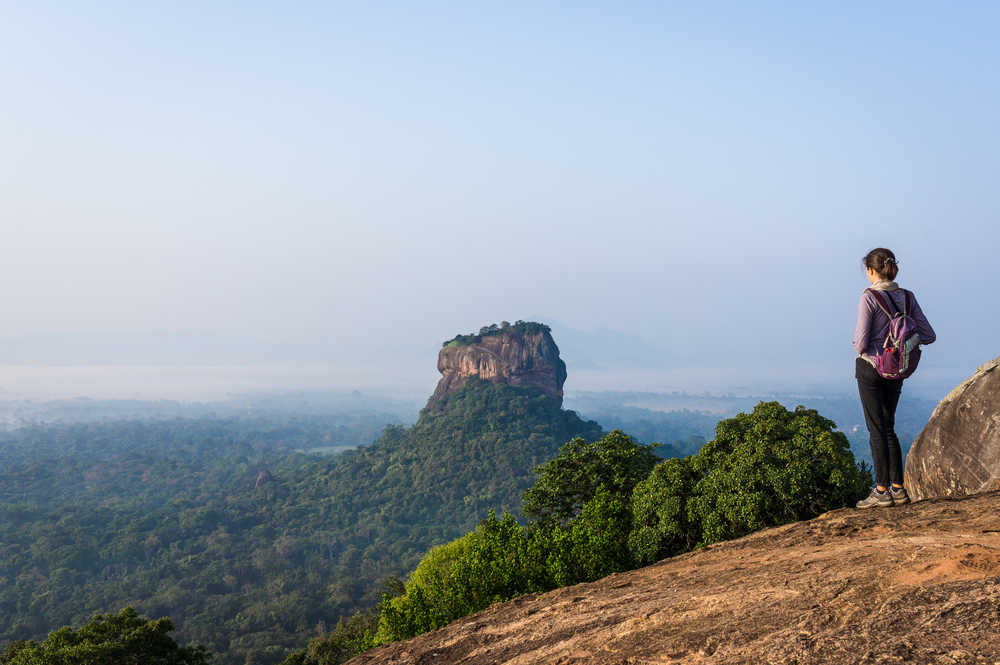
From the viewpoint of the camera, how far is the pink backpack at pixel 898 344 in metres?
7.14

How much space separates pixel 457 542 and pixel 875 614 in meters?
32.8

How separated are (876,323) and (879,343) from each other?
10.7 inches

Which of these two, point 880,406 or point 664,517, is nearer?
point 880,406

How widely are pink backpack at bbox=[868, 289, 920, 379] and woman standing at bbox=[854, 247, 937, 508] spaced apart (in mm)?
47

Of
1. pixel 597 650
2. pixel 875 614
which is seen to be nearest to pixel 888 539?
pixel 875 614

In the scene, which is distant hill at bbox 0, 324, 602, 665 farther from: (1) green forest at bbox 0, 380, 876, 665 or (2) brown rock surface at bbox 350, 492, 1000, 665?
(2) brown rock surface at bbox 350, 492, 1000, 665

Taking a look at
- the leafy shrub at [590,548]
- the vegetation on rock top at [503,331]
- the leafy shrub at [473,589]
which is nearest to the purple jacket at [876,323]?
the leafy shrub at [590,548]

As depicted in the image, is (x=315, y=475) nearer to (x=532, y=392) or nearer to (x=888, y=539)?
(x=532, y=392)

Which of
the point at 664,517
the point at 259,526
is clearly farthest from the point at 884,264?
the point at 259,526

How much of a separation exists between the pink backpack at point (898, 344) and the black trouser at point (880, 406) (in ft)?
0.85

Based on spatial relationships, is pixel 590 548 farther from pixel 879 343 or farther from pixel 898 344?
pixel 898 344

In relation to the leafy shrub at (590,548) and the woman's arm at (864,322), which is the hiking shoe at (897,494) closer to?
the woman's arm at (864,322)

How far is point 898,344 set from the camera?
23.4ft

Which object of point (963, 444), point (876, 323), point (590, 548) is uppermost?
point (876, 323)
